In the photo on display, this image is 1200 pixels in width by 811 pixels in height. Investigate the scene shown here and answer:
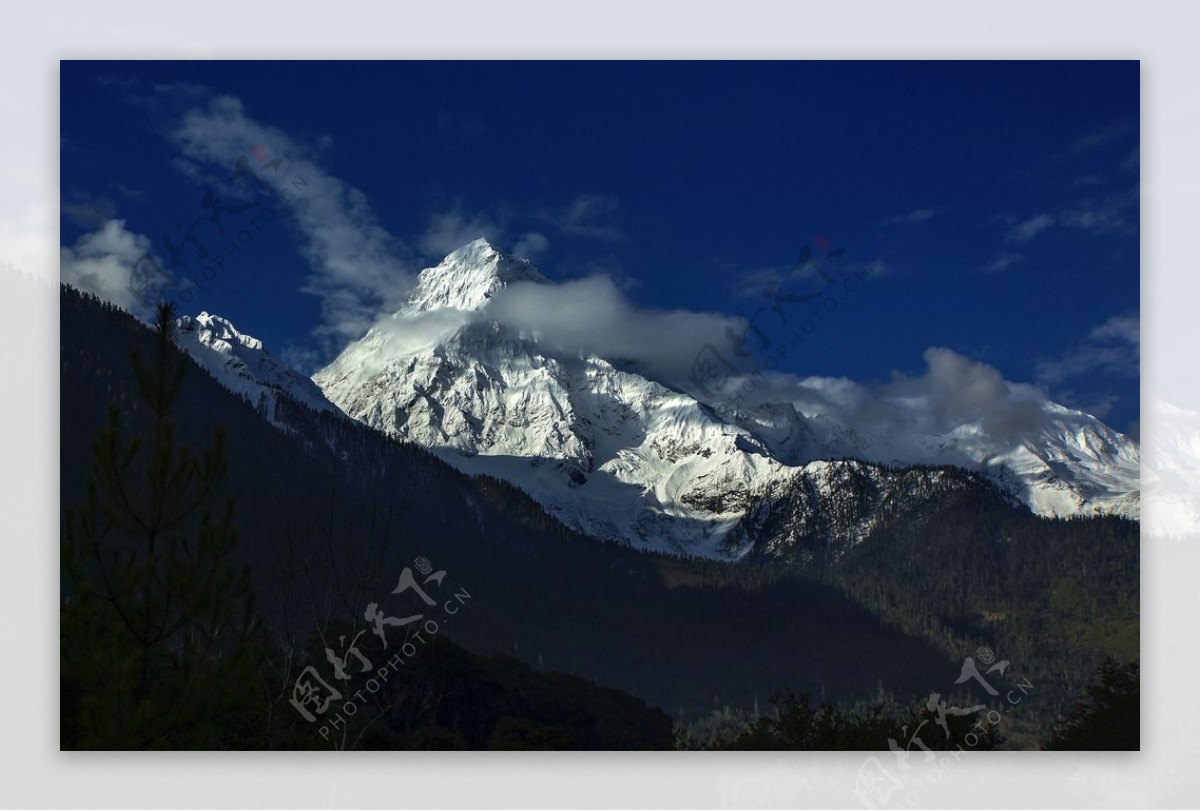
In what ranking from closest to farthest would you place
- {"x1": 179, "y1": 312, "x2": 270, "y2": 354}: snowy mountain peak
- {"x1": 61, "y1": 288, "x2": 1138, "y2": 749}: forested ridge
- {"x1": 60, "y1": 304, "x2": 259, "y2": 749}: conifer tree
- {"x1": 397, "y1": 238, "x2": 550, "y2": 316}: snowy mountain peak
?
1. {"x1": 60, "y1": 304, "x2": 259, "y2": 749}: conifer tree
2. {"x1": 61, "y1": 288, "x2": 1138, "y2": 749}: forested ridge
3. {"x1": 179, "y1": 312, "x2": 270, "y2": 354}: snowy mountain peak
4. {"x1": 397, "y1": 238, "x2": 550, "y2": 316}: snowy mountain peak

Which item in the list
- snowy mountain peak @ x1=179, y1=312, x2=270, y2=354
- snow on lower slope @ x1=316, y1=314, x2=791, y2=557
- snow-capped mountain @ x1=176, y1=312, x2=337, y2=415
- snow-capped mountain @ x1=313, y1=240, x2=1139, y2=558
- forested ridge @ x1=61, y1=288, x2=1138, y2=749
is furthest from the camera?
snow on lower slope @ x1=316, y1=314, x2=791, y2=557

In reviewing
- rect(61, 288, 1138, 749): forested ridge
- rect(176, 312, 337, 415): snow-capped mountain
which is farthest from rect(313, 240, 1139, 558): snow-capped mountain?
rect(61, 288, 1138, 749): forested ridge

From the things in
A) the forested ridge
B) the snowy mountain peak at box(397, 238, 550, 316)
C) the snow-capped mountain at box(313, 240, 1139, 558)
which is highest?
the snowy mountain peak at box(397, 238, 550, 316)

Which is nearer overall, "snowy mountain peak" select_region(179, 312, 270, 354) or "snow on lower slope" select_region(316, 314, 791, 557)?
"snowy mountain peak" select_region(179, 312, 270, 354)

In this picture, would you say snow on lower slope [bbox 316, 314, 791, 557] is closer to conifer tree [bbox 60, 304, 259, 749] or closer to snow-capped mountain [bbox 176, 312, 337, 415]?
snow-capped mountain [bbox 176, 312, 337, 415]

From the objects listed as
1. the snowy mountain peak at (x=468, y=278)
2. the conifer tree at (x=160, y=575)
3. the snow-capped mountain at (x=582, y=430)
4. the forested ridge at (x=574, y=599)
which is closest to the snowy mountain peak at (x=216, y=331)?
the forested ridge at (x=574, y=599)

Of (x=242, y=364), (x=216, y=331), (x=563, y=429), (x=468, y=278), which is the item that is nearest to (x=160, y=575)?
A: (x=216, y=331)

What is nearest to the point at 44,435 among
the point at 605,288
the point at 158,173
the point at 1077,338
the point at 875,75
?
the point at 158,173
